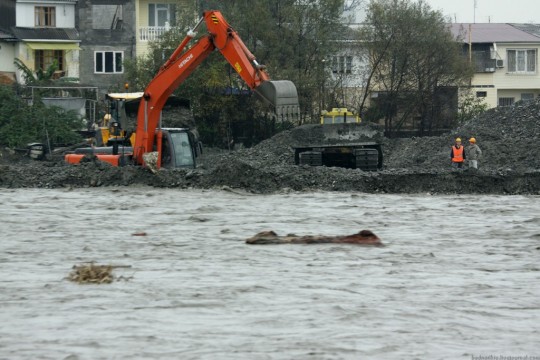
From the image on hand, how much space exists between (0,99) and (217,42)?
807 inches

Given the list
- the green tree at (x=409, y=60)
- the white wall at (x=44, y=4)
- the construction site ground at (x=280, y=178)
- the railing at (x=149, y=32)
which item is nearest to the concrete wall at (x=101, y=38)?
the railing at (x=149, y=32)

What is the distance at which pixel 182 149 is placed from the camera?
32.3 metres

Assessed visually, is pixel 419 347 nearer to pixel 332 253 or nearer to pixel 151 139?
pixel 332 253

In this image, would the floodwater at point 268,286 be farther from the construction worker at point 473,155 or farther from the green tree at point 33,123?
the green tree at point 33,123

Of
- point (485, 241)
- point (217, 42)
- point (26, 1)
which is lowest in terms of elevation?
point (485, 241)

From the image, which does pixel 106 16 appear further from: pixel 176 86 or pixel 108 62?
pixel 176 86

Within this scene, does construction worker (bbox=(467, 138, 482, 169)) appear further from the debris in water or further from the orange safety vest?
the debris in water

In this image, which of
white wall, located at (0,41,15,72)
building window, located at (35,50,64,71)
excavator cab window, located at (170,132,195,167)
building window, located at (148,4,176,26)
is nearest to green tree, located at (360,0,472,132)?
building window, located at (148,4,176,26)

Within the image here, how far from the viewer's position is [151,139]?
31.3m

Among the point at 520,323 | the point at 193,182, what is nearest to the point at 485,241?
the point at 520,323

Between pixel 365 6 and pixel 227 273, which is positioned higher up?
pixel 365 6

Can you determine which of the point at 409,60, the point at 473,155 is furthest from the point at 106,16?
the point at 473,155

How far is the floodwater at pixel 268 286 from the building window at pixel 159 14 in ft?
128

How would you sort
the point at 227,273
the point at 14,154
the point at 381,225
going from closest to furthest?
1. the point at 227,273
2. the point at 381,225
3. the point at 14,154
